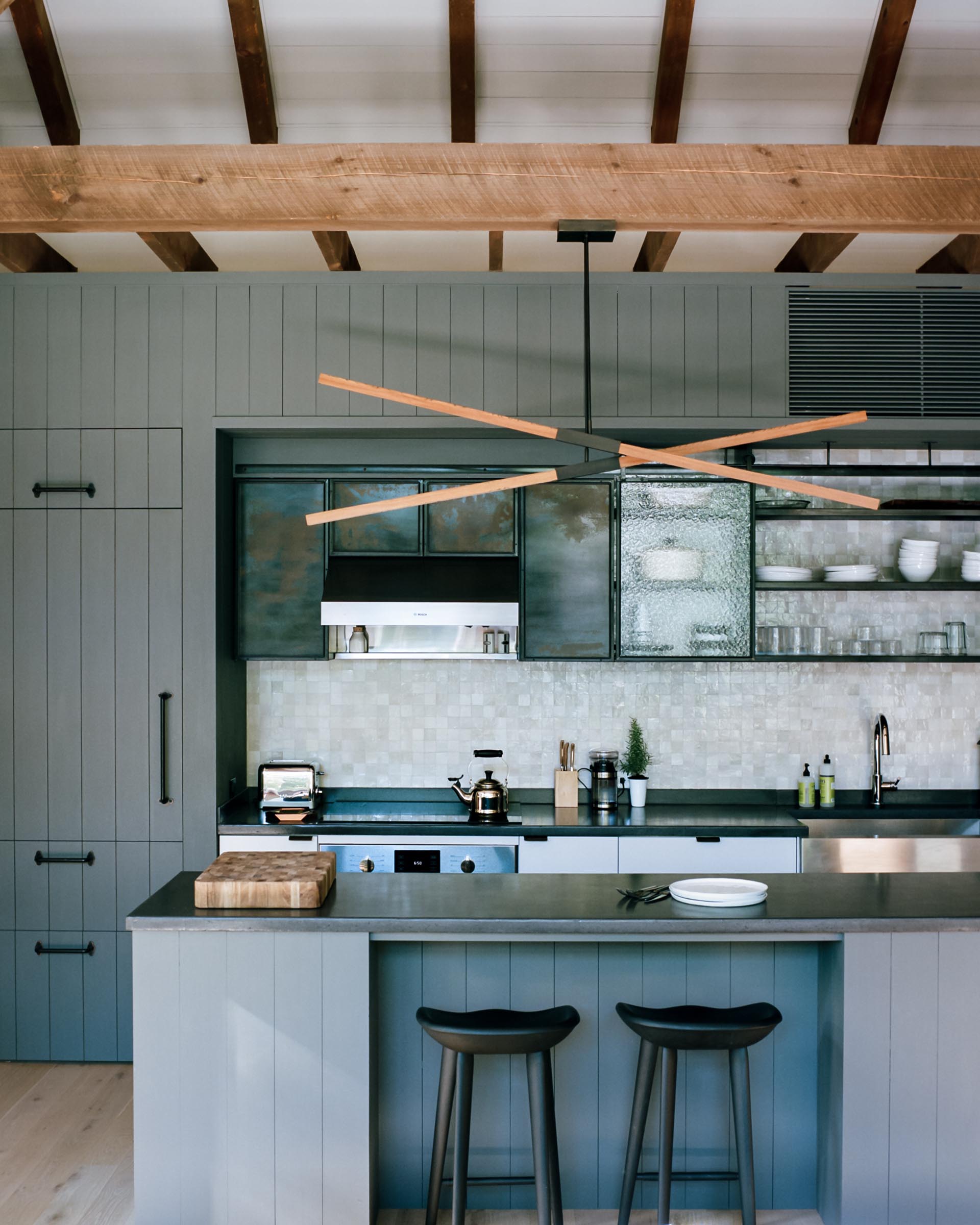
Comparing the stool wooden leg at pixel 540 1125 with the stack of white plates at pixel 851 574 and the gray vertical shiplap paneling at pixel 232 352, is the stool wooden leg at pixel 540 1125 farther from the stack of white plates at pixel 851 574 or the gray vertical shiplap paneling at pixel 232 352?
the gray vertical shiplap paneling at pixel 232 352

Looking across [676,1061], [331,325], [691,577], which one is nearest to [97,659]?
[331,325]

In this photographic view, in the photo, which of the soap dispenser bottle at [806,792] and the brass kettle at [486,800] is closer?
the brass kettle at [486,800]

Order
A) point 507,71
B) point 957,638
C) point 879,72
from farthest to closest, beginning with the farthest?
1. point 957,638
2. point 507,71
3. point 879,72

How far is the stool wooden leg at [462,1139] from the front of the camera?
8.61ft

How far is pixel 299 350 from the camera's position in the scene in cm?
429

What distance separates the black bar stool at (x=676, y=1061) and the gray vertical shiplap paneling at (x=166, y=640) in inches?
96.1

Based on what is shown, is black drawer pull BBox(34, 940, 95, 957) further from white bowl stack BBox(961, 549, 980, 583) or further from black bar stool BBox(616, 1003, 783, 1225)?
white bowl stack BBox(961, 549, 980, 583)

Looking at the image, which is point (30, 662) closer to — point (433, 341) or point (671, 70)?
point (433, 341)

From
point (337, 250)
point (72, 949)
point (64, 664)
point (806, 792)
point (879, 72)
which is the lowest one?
point (72, 949)

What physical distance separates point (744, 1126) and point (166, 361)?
3715 millimetres

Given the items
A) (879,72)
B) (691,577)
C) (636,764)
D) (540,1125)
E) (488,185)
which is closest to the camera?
(540,1125)

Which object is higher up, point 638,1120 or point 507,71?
point 507,71

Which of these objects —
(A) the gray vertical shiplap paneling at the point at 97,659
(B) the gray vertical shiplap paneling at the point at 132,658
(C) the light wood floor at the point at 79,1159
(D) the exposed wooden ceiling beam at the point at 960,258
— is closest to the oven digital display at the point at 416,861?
(B) the gray vertical shiplap paneling at the point at 132,658

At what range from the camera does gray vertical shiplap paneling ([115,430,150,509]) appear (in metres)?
4.28
